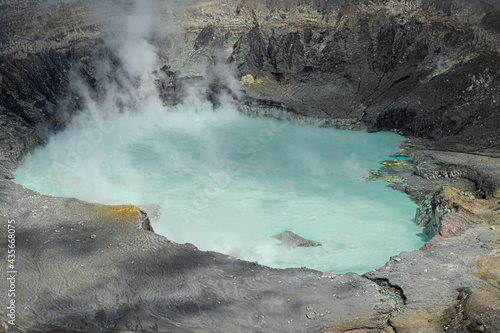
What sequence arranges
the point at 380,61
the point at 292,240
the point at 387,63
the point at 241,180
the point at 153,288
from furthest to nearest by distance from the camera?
the point at 380,61
the point at 387,63
the point at 241,180
the point at 292,240
the point at 153,288

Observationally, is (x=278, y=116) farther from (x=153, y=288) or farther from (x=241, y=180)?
(x=153, y=288)

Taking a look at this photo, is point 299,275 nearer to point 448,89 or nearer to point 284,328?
Result: point 284,328

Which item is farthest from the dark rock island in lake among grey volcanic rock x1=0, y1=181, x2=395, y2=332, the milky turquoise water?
the milky turquoise water

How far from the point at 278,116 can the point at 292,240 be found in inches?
450

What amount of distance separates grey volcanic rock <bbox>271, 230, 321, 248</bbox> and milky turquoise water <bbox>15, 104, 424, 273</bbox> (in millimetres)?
252

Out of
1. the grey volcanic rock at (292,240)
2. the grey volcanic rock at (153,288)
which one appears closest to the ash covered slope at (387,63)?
the grey volcanic rock at (292,240)

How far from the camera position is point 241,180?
16453 mm

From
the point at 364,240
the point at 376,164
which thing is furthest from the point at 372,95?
the point at 364,240

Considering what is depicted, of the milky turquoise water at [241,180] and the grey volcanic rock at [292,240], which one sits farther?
the milky turquoise water at [241,180]

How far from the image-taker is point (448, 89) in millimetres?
19547

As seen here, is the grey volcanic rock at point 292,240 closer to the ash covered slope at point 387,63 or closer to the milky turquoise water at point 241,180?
the milky turquoise water at point 241,180

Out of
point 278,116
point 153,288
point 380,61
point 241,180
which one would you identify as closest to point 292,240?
point 241,180

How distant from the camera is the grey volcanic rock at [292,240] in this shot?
12031 mm

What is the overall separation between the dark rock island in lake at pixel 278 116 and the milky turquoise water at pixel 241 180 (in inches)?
39.2
